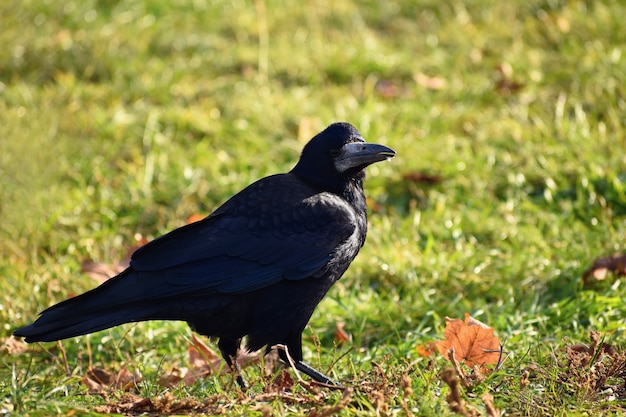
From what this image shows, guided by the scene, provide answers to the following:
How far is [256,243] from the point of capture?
3691mm

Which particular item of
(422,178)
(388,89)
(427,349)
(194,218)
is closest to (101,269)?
(194,218)

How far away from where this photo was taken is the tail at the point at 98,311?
3.32 meters

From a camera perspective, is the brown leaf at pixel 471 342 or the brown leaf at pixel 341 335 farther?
the brown leaf at pixel 341 335

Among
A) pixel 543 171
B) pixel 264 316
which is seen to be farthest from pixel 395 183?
pixel 264 316

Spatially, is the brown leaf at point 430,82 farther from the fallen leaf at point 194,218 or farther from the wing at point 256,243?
the wing at point 256,243

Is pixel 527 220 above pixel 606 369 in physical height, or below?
below

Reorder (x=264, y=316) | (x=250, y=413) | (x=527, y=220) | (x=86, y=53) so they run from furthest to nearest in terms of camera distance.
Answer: (x=86, y=53) → (x=527, y=220) → (x=264, y=316) → (x=250, y=413)

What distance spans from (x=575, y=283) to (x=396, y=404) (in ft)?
5.81

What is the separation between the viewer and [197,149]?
6180mm

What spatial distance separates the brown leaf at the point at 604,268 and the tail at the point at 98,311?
209 cm

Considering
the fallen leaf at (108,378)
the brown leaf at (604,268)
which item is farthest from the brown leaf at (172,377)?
the brown leaf at (604,268)

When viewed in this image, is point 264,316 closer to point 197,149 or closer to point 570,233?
point 570,233

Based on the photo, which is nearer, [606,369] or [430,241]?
[606,369]

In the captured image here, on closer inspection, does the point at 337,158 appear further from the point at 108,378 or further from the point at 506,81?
the point at 506,81
